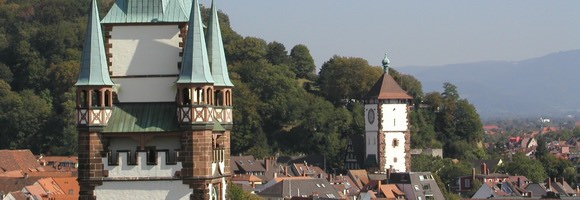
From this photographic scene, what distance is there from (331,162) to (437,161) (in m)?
9.11

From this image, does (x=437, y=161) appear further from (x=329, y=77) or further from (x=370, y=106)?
(x=329, y=77)

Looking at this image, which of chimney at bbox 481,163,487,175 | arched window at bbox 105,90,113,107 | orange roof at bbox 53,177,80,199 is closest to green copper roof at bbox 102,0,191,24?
arched window at bbox 105,90,113,107

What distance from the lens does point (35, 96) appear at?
125 m

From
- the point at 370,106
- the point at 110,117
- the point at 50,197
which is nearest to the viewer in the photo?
the point at 110,117

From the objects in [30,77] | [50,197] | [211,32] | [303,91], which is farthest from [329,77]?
[211,32]

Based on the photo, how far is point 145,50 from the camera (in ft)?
82.3

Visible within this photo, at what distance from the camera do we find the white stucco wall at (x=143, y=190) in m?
24.9

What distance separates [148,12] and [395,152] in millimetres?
90381

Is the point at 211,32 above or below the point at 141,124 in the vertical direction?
above

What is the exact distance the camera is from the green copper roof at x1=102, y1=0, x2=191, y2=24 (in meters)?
25.2

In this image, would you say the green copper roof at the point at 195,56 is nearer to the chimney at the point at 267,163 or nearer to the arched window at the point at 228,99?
the arched window at the point at 228,99

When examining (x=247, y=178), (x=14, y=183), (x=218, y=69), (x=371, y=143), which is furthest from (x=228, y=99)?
(x=371, y=143)

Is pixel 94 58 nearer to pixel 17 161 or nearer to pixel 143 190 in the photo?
pixel 143 190

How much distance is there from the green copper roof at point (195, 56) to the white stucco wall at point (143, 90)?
659 mm
